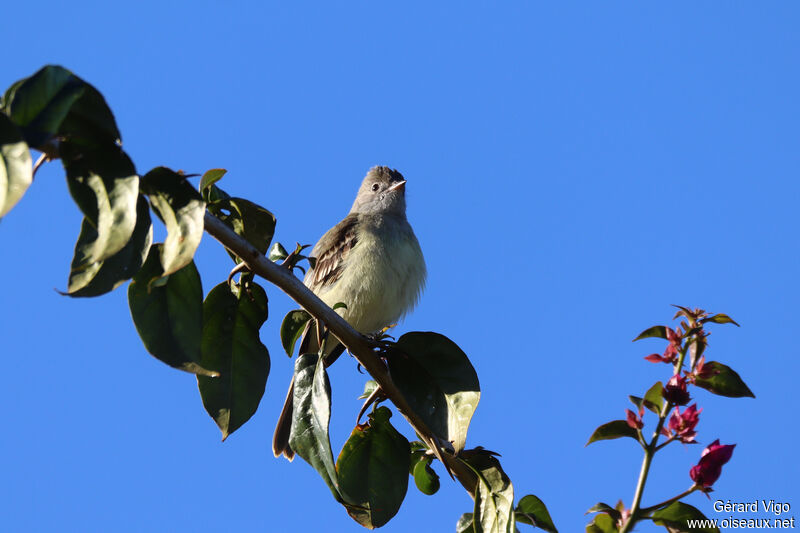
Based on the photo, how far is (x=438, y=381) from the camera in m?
2.47

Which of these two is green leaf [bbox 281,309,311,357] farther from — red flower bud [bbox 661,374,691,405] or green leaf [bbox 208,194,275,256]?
red flower bud [bbox 661,374,691,405]

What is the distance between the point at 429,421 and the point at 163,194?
1.12 meters

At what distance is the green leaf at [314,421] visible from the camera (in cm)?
231

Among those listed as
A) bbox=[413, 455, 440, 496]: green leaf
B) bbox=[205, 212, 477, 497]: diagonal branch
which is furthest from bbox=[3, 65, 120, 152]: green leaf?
bbox=[413, 455, 440, 496]: green leaf

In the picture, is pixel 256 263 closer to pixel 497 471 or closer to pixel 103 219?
pixel 103 219

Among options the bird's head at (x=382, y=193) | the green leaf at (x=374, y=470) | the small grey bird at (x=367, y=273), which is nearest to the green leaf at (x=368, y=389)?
the green leaf at (x=374, y=470)

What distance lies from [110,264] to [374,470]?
1293 millimetres

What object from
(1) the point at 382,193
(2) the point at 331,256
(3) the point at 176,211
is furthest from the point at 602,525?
(1) the point at 382,193

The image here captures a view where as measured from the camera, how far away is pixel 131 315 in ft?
6.13

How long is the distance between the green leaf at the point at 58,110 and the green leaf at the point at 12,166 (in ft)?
0.14

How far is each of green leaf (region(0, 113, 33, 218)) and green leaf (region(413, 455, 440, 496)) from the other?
5.92 feet

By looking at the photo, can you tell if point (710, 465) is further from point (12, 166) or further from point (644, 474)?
point (12, 166)

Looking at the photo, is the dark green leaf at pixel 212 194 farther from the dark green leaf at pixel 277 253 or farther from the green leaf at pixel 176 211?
the green leaf at pixel 176 211

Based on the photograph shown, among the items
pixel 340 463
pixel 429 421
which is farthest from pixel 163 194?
pixel 340 463
